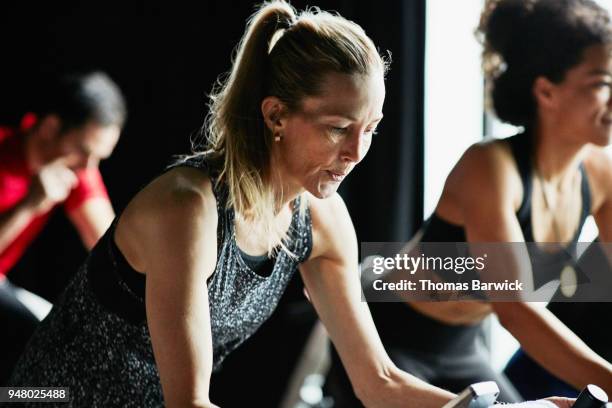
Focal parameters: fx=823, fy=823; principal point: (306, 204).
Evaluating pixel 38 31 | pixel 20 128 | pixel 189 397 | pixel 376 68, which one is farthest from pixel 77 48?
pixel 189 397

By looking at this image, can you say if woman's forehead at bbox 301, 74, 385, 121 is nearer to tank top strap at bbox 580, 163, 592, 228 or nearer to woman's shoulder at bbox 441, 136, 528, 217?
woman's shoulder at bbox 441, 136, 528, 217

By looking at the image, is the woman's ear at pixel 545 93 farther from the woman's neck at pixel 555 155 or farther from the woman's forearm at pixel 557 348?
the woman's forearm at pixel 557 348

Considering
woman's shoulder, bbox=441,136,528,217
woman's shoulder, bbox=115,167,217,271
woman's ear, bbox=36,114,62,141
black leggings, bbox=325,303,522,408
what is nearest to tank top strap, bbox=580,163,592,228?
woman's shoulder, bbox=441,136,528,217

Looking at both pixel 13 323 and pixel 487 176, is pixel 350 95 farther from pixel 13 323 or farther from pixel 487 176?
pixel 13 323

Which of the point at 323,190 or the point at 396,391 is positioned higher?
the point at 323,190

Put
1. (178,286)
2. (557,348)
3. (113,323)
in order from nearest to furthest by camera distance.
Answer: (178,286), (113,323), (557,348)

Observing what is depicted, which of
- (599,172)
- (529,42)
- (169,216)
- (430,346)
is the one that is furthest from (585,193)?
(169,216)

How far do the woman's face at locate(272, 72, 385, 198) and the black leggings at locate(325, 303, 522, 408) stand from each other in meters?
0.55

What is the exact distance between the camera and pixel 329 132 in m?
1.16

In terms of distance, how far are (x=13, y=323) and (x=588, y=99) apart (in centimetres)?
124

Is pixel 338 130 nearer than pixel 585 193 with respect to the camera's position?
Yes

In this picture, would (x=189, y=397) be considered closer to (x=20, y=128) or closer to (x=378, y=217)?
(x=378, y=217)

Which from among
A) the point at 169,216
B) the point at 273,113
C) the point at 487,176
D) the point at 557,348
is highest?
the point at 273,113
